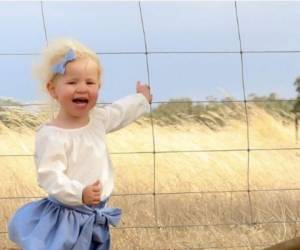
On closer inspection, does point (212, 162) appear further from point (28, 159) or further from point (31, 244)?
point (31, 244)

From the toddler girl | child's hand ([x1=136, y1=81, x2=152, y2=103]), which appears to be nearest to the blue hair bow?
the toddler girl

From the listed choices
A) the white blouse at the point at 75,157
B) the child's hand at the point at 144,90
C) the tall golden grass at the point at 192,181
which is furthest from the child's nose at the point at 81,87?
the tall golden grass at the point at 192,181

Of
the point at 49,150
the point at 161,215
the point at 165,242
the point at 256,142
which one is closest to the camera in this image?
the point at 49,150

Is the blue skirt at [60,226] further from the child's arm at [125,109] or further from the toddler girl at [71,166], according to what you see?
the child's arm at [125,109]

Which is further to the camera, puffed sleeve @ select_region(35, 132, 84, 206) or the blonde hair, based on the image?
the blonde hair

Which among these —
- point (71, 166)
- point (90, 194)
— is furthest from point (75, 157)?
point (90, 194)

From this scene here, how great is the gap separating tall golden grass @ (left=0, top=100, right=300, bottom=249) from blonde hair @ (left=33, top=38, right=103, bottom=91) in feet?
5.69

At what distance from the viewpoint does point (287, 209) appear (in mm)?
5355

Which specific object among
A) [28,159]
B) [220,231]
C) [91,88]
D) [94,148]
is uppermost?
[91,88]

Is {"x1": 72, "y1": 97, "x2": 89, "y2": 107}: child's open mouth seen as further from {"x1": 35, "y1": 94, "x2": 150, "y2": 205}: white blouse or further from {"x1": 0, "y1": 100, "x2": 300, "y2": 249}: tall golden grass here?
{"x1": 0, "y1": 100, "x2": 300, "y2": 249}: tall golden grass

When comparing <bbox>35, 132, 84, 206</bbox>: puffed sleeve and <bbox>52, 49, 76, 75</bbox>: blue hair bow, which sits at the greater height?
<bbox>52, 49, 76, 75</bbox>: blue hair bow

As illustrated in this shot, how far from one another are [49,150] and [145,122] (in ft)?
10.4

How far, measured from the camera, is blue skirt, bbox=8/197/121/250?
2.60 meters

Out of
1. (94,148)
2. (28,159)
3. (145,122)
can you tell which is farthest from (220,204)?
(94,148)
